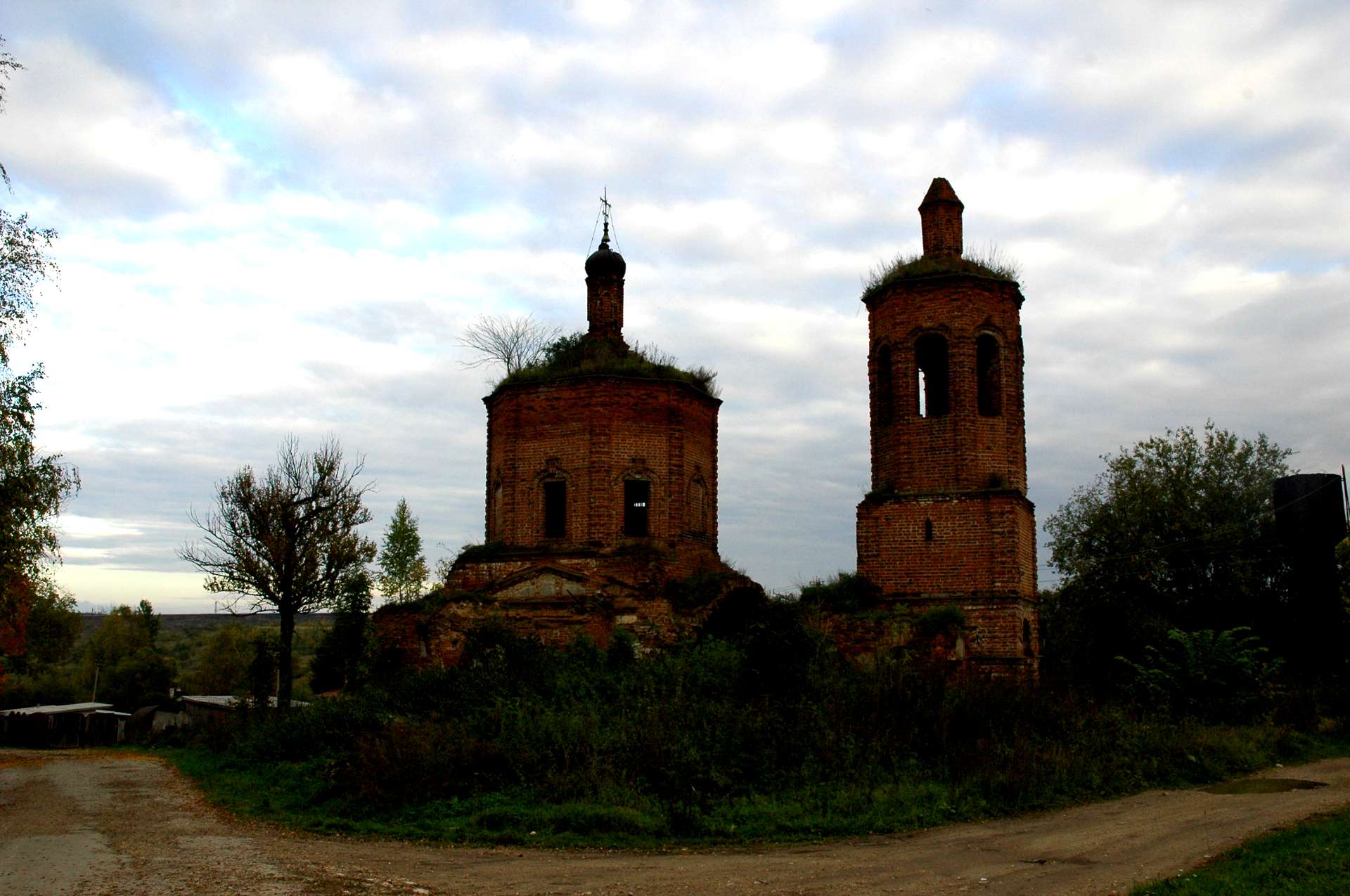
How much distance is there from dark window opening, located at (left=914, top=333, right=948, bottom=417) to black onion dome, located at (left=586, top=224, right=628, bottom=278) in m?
7.27

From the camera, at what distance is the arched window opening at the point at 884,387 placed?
20984 millimetres

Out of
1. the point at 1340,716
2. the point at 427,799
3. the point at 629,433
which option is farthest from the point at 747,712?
the point at 1340,716

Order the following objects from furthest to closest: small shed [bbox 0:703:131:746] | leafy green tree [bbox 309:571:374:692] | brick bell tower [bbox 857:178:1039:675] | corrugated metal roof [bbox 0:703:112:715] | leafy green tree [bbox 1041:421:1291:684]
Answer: corrugated metal roof [bbox 0:703:112:715] → small shed [bbox 0:703:131:746] → leafy green tree [bbox 1041:421:1291:684] → leafy green tree [bbox 309:571:374:692] → brick bell tower [bbox 857:178:1039:675]

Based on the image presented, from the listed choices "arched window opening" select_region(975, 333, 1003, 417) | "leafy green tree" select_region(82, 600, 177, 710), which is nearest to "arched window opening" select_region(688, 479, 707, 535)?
"arched window opening" select_region(975, 333, 1003, 417)

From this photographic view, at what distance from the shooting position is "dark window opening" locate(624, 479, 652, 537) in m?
22.2

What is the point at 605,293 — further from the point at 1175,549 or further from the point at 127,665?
the point at 127,665

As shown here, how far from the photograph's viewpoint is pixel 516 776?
13.0 m

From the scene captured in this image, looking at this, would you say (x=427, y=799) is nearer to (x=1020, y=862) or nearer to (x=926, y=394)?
(x=1020, y=862)

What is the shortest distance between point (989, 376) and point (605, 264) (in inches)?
353

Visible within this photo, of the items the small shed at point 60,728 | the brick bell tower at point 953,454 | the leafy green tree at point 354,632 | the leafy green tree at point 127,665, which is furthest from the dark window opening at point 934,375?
the leafy green tree at point 127,665

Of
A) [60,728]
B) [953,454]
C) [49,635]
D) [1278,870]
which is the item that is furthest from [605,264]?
[49,635]

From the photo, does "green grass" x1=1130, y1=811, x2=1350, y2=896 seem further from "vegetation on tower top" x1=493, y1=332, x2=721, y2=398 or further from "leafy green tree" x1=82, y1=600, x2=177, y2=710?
"leafy green tree" x1=82, y1=600, x2=177, y2=710

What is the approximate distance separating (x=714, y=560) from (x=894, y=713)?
30.2ft

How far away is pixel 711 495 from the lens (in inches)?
937
